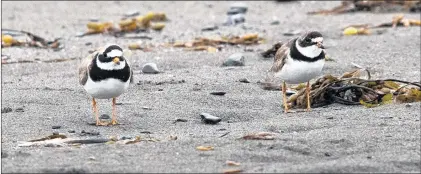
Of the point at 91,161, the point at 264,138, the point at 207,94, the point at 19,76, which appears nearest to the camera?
the point at 91,161

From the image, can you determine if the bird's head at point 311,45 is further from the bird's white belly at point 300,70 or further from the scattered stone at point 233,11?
the scattered stone at point 233,11

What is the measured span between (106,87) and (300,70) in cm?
154

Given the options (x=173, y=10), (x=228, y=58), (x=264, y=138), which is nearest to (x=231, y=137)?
(x=264, y=138)

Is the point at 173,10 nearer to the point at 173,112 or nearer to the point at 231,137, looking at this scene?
the point at 173,112

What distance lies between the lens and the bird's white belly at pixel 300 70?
7199mm

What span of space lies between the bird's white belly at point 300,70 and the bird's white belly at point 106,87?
1301 millimetres

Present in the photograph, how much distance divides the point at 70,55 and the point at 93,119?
337cm

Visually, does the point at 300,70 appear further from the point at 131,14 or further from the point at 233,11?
the point at 131,14

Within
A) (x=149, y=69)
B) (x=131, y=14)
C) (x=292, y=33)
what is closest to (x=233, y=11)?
(x=131, y=14)

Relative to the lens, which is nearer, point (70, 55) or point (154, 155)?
point (154, 155)

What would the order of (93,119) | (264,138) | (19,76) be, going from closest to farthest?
(264,138) < (93,119) < (19,76)

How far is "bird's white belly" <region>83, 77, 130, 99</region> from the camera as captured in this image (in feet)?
22.1

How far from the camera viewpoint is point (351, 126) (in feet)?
20.6

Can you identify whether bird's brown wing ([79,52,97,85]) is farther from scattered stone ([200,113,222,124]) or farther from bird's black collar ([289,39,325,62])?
bird's black collar ([289,39,325,62])
